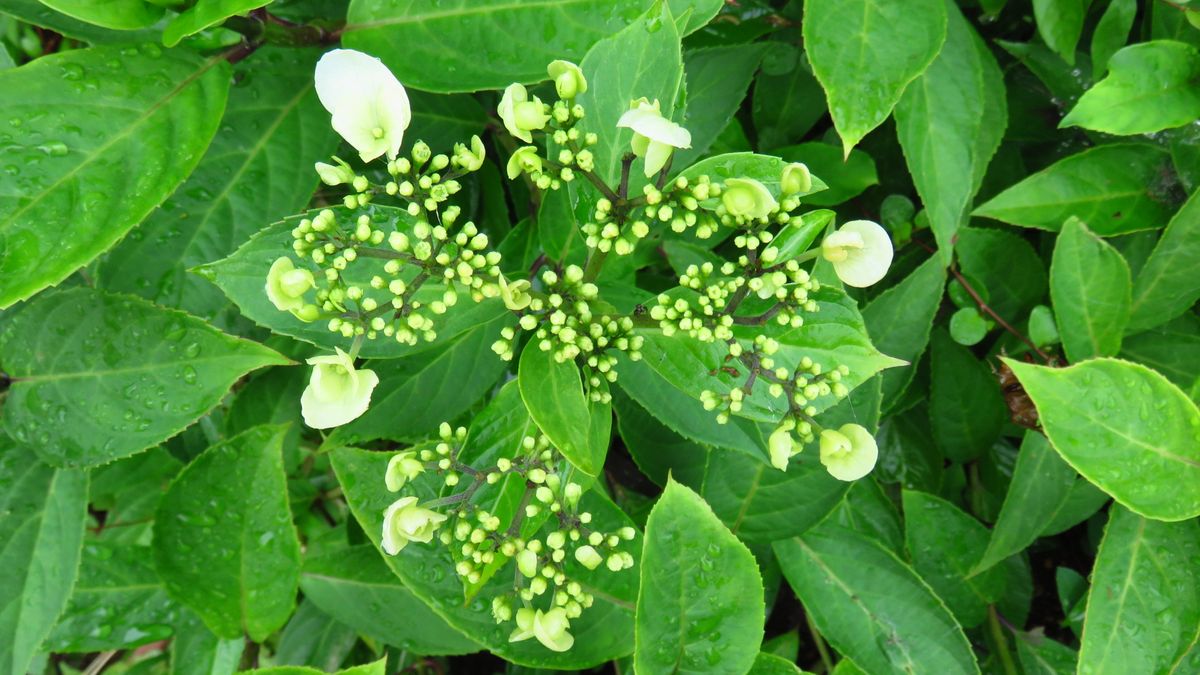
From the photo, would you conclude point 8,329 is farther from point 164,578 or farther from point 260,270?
point 260,270

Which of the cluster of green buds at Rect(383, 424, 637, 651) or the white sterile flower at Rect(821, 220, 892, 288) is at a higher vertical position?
the white sterile flower at Rect(821, 220, 892, 288)

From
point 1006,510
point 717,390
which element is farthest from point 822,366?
point 1006,510

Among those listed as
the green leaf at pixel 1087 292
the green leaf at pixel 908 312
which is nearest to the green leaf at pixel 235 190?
the green leaf at pixel 908 312

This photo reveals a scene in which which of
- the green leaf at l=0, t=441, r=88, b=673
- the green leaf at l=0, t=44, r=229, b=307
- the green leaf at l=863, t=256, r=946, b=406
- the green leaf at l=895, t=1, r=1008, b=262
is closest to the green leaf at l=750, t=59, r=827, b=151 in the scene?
the green leaf at l=895, t=1, r=1008, b=262

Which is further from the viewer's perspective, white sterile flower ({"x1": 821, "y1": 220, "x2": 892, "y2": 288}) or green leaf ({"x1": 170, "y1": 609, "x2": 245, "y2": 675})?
green leaf ({"x1": 170, "y1": 609, "x2": 245, "y2": 675})

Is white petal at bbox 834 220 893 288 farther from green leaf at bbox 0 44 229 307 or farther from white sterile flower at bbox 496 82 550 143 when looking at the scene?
green leaf at bbox 0 44 229 307
